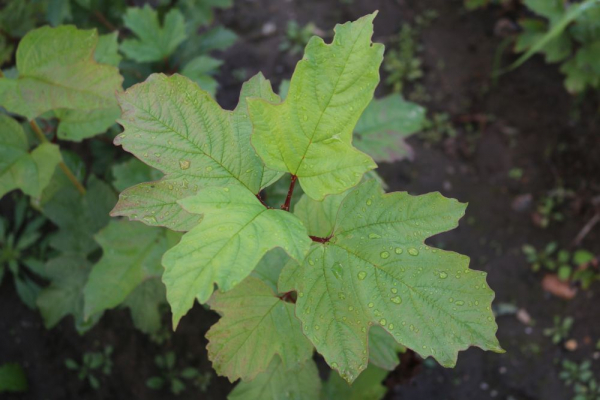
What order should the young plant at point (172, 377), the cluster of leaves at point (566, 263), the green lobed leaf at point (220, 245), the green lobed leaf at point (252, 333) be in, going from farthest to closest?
the cluster of leaves at point (566, 263)
the young plant at point (172, 377)
the green lobed leaf at point (252, 333)
the green lobed leaf at point (220, 245)

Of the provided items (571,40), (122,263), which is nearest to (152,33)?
(122,263)

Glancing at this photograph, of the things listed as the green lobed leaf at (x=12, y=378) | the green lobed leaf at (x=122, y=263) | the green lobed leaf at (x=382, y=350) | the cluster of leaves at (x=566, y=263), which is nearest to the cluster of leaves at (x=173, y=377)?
the green lobed leaf at (x=12, y=378)

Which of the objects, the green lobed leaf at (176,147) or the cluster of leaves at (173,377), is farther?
the cluster of leaves at (173,377)

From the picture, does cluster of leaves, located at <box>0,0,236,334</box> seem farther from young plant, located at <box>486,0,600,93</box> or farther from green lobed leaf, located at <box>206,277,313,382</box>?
young plant, located at <box>486,0,600,93</box>

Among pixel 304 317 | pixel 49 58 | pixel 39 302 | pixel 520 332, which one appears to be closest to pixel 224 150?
pixel 304 317

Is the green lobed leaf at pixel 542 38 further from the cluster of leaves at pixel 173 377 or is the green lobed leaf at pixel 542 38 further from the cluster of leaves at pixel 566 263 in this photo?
the cluster of leaves at pixel 173 377

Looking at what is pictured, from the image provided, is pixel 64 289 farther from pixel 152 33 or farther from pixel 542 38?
pixel 542 38

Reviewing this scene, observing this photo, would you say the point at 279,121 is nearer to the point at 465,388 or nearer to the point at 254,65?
the point at 465,388
